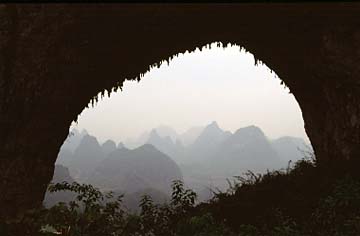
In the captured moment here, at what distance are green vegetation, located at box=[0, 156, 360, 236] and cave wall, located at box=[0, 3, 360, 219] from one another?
5.25ft

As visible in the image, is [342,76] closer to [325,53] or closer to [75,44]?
[325,53]

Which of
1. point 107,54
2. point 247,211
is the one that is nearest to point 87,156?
point 107,54

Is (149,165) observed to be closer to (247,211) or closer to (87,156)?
(87,156)

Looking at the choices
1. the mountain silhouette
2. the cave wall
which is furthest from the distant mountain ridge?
the cave wall

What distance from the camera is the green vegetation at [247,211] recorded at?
Result: 6.52 meters

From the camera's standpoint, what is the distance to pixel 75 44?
367 inches

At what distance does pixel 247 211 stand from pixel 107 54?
5839mm

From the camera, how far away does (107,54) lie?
10000mm

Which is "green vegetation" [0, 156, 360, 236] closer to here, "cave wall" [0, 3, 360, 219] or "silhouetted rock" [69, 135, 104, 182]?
"cave wall" [0, 3, 360, 219]

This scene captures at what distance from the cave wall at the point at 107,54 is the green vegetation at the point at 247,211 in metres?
1.60

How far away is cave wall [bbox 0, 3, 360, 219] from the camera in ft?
29.1

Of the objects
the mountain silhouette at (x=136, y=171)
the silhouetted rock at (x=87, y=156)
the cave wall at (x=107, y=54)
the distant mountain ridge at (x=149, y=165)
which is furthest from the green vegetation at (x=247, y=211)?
the silhouetted rock at (x=87, y=156)

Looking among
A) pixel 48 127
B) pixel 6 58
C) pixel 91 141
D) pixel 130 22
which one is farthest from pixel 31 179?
pixel 91 141

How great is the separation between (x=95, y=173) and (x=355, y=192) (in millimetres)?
106306
